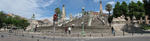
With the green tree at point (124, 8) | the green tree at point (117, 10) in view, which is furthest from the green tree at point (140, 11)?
the green tree at point (117, 10)

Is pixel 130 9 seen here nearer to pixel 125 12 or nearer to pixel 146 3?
pixel 125 12

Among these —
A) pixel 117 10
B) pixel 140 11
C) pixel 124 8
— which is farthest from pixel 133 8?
pixel 117 10

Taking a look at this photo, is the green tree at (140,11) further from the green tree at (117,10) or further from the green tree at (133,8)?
the green tree at (117,10)

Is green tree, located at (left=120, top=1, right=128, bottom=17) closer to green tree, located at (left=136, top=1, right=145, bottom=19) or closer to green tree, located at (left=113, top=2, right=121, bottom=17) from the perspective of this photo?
green tree, located at (left=113, top=2, right=121, bottom=17)

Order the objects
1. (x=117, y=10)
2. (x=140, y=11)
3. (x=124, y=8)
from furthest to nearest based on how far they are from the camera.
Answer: (x=117, y=10), (x=124, y=8), (x=140, y=11)

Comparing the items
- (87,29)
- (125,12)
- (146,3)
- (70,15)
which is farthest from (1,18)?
(146,3)

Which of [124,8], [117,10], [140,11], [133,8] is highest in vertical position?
[124,8]

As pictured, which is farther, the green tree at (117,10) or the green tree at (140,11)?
the green tree at (117,10)

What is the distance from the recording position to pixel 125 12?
58969mm

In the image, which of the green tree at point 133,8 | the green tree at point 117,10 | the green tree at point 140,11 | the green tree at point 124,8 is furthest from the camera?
the green tree at point 117,10

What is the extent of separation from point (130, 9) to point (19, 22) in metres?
55.2

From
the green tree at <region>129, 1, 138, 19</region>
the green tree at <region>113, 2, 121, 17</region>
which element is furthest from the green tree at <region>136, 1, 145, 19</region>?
the green tree at <region>113, 2, 121, 17</region>

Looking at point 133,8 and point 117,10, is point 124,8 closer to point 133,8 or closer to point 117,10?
point 117,10

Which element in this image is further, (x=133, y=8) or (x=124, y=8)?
(x=124, y=8)
